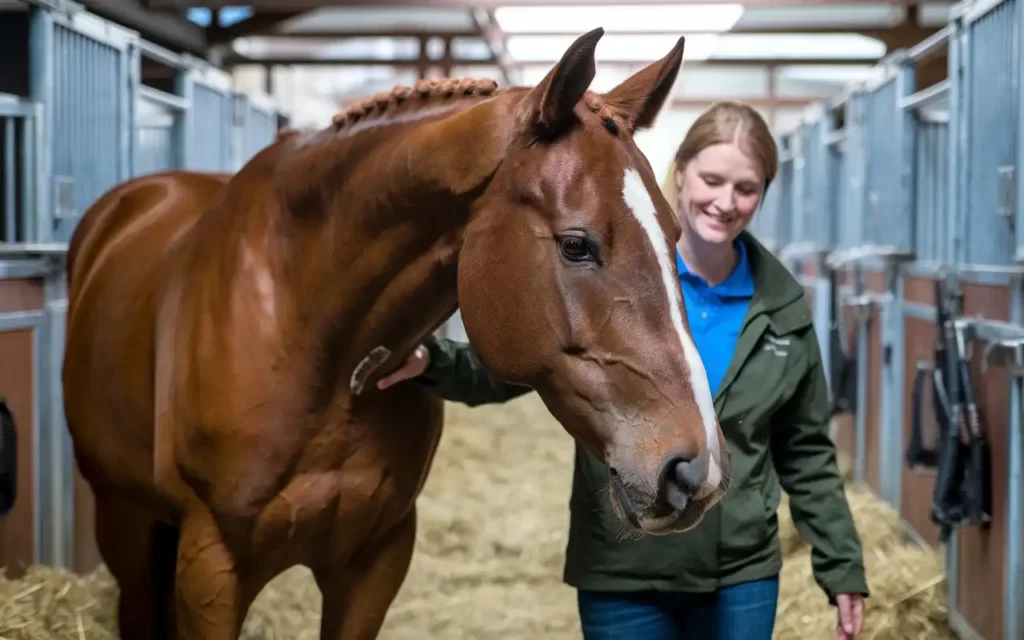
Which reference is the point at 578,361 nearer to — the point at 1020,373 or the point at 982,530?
the point at 1020,373

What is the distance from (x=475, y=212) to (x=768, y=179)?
0.56 meters

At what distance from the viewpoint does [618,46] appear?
5.20 m

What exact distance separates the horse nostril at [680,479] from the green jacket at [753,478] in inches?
16.4

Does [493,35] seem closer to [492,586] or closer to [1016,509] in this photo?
[492,586]

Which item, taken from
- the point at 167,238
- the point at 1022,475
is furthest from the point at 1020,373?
the point at 167,238

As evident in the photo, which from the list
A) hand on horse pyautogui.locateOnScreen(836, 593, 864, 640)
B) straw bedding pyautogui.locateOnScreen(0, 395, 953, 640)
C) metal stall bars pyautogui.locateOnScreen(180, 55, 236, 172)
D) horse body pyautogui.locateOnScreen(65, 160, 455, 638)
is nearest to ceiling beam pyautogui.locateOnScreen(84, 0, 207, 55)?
metal stall bars pyautogui.locateOnScreen(180, 55, 236, 172)

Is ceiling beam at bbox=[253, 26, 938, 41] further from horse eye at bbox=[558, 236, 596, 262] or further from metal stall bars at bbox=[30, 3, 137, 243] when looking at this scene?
horse eye at bbox=[558, 236, 596, 262]

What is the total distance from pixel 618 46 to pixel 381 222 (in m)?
4.17

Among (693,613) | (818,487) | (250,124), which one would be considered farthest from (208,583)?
(250,124)

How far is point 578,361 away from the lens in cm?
110

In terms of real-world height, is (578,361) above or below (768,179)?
below

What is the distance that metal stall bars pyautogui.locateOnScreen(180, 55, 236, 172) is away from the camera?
354 centimetres

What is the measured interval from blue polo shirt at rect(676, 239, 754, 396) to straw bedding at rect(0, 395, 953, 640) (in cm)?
119

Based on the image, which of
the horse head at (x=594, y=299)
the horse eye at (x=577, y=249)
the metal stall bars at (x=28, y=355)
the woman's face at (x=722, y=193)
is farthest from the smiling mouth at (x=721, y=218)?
the metal stall bars at (x=28, y=355)
